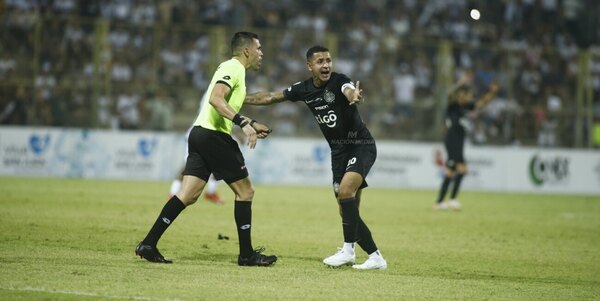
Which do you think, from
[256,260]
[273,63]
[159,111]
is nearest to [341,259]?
[256,260]

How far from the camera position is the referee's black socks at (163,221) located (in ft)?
31.0

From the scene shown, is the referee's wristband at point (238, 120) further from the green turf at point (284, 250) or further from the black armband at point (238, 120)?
the green turf at point (284, 250)

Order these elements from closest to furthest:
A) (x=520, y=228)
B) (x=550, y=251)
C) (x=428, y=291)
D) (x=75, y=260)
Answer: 1. (x=428, y=291)
2. (x=75, y=260)
3. (x=550, y=251)
4. (x=520, y=228)

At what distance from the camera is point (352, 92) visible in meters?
9.36

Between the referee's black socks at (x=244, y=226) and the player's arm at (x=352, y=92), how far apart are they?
68.0 inches

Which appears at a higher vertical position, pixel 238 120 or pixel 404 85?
pixel 404 85

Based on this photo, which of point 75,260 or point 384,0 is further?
point 384,0

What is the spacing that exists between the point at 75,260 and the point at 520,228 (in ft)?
31.9

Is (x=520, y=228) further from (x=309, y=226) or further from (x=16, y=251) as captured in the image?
Answer: (x=16, y=251)

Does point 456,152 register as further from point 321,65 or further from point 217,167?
point 217,167

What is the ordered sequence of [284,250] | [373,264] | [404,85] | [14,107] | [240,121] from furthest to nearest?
[404,85] → [14,107] → [284,250] → [373,264] → [240,121]

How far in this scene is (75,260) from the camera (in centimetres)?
934

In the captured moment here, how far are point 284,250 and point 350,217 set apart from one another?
1732 mm

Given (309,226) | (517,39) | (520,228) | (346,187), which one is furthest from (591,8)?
(346,187)
